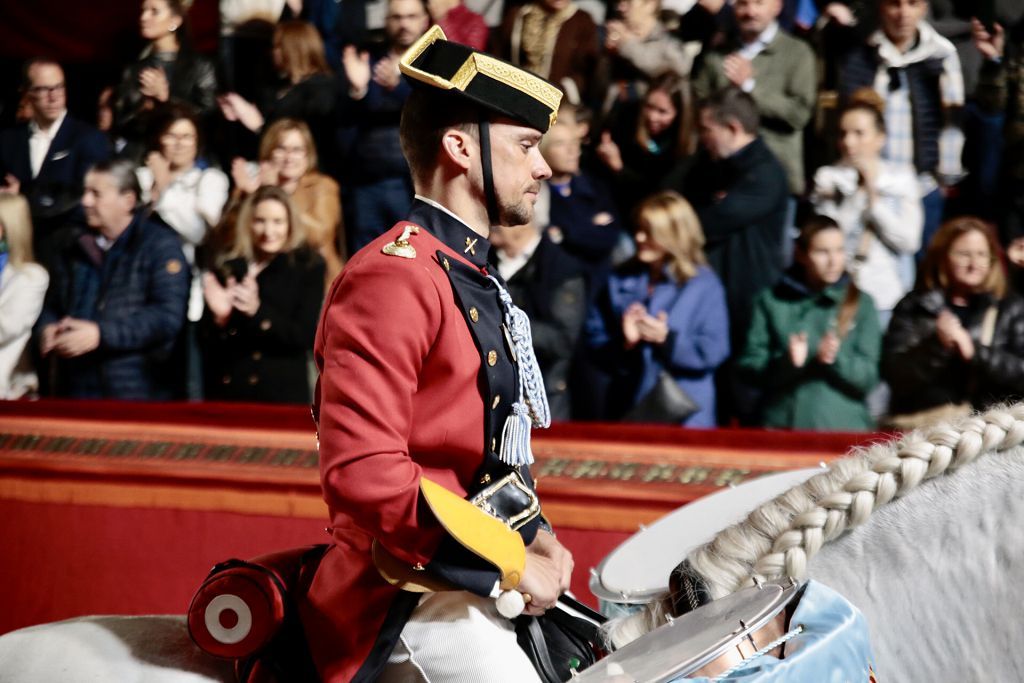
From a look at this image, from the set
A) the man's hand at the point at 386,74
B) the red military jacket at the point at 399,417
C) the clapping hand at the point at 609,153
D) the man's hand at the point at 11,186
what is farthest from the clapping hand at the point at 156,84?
the red military jacket at the point at 399,417

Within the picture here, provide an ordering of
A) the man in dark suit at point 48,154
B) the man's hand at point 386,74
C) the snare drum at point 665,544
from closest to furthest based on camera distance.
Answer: the snare drum at point 665,544
the man's hand at point 386,74
the man in dark suit at point 48,154

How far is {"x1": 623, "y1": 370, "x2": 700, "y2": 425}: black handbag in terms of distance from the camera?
4.63m

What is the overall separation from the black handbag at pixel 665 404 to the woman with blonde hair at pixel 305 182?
1.55 meters

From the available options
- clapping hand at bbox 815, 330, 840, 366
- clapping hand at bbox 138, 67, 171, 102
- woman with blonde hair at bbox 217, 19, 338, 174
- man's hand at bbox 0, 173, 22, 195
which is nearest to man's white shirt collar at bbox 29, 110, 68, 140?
man's hand at bbox 0, 173, 22, 195

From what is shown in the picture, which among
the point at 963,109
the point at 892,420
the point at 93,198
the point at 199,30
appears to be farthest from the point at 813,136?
the point at 93,198

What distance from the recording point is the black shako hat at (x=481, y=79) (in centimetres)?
160

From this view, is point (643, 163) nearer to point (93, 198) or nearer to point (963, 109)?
point (963, 109)

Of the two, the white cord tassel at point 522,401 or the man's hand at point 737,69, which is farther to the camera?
the man's hand at point 737,69

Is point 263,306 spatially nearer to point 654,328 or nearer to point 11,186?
point 11,186

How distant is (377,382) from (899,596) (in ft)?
2.27

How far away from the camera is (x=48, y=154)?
18.2ft

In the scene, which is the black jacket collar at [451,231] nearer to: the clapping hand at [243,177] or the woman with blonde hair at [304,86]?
the woman with blonde hair at [304,86]

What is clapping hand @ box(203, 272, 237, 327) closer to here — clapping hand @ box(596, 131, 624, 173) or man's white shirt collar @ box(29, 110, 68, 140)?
man's white shirt collar @ box(29, 110, 68, 140)

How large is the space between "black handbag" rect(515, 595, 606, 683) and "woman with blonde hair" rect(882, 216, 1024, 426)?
3.02 m
